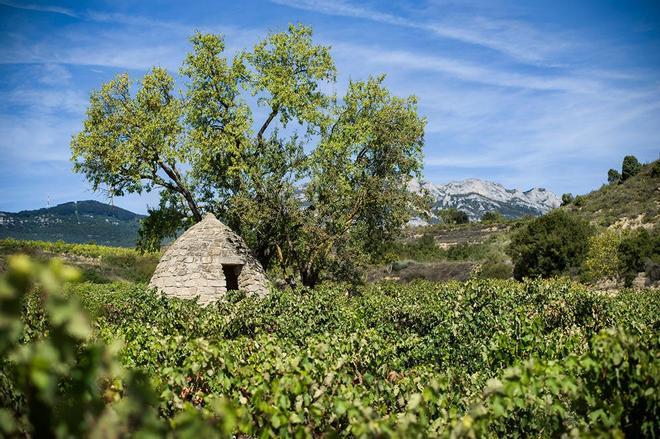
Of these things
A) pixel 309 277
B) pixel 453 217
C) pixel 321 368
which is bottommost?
pixel 321 368

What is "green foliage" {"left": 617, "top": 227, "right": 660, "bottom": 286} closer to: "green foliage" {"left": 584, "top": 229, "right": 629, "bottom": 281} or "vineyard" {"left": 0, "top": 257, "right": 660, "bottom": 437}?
"green foliage" {"left": 584, "top": 229, "right": 629, "bottom": 281}

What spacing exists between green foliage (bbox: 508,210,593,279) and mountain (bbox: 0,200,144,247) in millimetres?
98795

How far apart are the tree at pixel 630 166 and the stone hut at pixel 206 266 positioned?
160 feet

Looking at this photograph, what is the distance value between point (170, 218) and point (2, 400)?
19257 mm

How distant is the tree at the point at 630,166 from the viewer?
52.9m

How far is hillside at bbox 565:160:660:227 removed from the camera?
39.5m

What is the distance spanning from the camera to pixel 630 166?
176ft

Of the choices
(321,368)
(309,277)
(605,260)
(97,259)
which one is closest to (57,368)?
(321,368)

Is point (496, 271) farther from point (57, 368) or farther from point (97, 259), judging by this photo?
point (57, 368)

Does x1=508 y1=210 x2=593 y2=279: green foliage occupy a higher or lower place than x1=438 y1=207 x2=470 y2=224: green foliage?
lower

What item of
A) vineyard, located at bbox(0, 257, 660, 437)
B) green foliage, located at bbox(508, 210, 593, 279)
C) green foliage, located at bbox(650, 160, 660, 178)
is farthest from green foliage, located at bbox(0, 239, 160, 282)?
green foliage, located at bbox(650, 160, 660, 178)

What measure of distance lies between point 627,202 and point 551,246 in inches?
685

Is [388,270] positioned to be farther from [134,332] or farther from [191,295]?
[134,332]

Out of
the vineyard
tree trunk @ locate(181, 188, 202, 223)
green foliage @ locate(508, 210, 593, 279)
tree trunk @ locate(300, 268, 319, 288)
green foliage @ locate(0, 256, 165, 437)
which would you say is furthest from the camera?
green foliage @ locate(508, 210, 593, 279)
